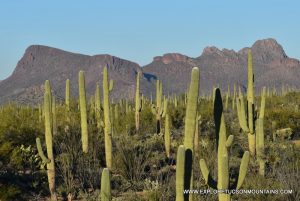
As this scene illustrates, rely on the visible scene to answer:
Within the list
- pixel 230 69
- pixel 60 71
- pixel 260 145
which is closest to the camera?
pixel 260 145

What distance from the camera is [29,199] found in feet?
35.1

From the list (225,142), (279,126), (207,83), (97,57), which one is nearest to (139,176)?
(225,142)

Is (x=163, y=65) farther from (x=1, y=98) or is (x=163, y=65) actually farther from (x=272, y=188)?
(x=272, y=188)

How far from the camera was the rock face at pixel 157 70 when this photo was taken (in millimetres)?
140250

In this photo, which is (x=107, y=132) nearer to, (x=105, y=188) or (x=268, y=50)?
(x=105, y=188)

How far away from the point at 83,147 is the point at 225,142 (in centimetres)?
720

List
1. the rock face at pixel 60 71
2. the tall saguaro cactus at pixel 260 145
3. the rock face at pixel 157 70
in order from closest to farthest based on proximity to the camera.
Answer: the tall saguaro cactus at pixel 260 145 → the rock face at pixel 60 71 → the rock face at pixel 157 70

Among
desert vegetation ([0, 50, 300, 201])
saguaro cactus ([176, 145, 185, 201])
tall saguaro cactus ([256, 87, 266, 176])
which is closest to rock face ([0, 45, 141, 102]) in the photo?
desert vegetation ([0, 50, 300, 201])

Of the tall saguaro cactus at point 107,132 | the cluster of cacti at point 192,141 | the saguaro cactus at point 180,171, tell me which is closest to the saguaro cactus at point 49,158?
the cluster of cacti at point 192,141

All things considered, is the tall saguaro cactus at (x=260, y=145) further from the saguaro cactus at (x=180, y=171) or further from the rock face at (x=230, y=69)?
the rock face at (x=230, y=69)

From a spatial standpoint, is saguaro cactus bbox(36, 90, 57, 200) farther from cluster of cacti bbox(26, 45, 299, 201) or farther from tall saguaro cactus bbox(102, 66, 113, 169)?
tall saguaro cactus bbox(102, 66, 113, 169)

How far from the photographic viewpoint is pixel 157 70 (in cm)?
18138

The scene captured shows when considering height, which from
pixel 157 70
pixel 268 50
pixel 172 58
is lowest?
pixel 157 70

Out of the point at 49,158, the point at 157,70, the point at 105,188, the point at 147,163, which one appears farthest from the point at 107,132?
the point at 157,70
